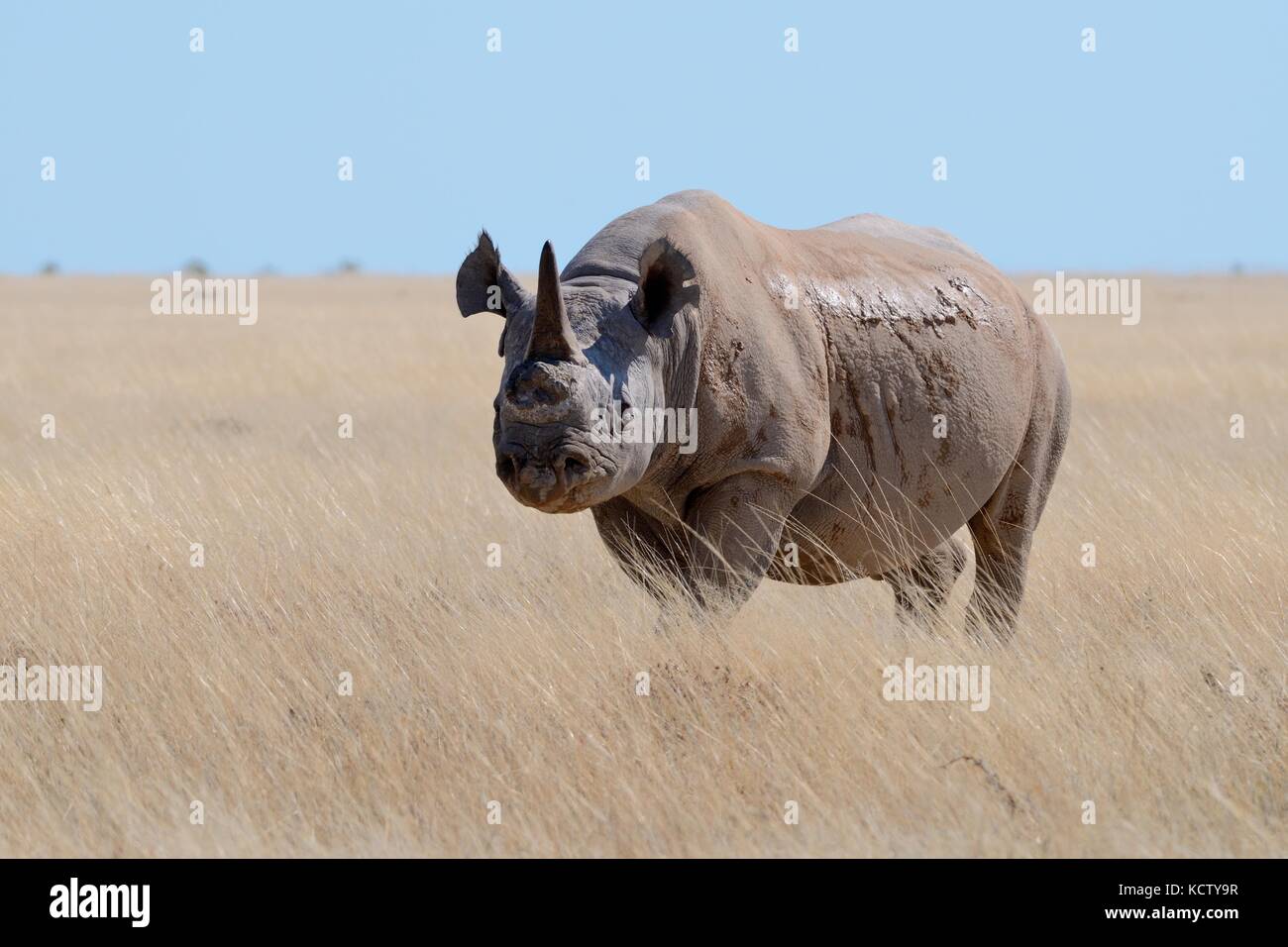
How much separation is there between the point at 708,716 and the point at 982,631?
2.13 meters

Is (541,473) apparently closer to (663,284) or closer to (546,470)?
(546,470)

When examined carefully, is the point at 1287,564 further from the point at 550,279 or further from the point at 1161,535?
the point at 550,279

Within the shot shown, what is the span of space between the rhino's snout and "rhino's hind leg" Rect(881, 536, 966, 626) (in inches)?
105

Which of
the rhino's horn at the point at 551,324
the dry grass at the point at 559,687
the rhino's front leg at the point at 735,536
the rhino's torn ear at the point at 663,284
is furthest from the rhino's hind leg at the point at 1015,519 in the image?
the rhino's horn at the point at 551,324

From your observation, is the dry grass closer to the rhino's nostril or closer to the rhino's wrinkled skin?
the rhino's wrinkled skin

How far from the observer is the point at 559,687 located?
6.00 metres

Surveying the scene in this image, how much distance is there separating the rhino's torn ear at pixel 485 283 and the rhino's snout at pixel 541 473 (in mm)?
824

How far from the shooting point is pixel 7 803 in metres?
5.26

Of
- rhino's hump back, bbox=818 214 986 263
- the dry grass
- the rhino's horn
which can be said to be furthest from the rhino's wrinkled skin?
the dry grass

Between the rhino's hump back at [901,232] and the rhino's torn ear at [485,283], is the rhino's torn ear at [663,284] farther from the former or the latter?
the rhino's hump back at [901,232]

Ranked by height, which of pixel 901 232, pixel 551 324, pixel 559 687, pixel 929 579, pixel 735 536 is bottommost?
pixel 929 579

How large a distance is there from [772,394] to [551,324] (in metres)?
1.09

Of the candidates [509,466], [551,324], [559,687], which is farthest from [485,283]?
[559,687]
